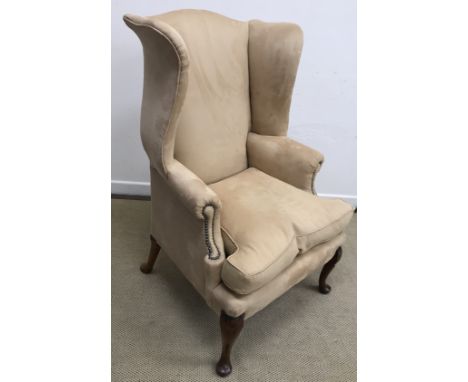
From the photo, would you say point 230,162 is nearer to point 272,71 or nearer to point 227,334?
point 272,71

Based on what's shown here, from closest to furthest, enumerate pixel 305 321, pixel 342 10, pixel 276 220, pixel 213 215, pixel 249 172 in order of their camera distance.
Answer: pixel 213 215 → pixel 276 220 → pixel 305 321 → pixel 249 172 → pixel 342 10

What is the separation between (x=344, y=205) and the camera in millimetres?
1375

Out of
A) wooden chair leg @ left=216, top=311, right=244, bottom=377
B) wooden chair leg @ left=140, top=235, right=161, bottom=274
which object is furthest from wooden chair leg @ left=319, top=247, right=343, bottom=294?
wooden chair leg @ left=140, top=235, right=161, bottom=274

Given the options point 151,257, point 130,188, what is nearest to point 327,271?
point 151,257

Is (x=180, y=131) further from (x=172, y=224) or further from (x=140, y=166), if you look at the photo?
(x=140, y=166)

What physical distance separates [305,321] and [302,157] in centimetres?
69

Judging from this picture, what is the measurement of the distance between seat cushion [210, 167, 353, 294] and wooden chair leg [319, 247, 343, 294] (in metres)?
0.18

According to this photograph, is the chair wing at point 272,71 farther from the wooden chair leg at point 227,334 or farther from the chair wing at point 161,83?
the wooden chair leg at point 227,334

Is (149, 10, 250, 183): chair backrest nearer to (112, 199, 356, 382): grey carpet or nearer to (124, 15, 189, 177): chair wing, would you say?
(124, 15, 189, 177): chair wing

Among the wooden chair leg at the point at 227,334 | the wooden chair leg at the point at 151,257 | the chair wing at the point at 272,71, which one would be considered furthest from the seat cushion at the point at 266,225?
the wooden chair leg at the point at 151,257

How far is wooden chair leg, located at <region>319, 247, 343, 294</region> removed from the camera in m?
1.48

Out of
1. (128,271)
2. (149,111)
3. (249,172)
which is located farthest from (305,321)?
(149,111)

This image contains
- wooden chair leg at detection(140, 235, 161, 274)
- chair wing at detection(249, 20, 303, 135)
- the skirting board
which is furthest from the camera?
the skirting board

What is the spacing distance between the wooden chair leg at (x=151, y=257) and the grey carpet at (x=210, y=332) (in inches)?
1.3
